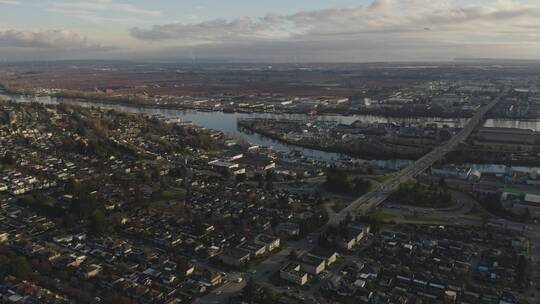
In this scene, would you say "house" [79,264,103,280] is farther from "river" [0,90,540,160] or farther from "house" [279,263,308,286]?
"river" [0,90,540,160]

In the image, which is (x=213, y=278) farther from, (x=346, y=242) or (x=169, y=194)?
(x=169, y=194)

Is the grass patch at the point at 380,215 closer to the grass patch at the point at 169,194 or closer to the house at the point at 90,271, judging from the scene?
the grass patch at the point at 169,194

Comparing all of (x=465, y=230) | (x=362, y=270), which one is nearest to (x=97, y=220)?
(x=362, y=270)

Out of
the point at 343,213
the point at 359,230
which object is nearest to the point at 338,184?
the point at 343,213

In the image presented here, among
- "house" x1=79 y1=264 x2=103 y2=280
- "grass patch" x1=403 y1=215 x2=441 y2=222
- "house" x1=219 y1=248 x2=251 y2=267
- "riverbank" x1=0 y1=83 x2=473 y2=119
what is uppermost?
"riverbank" x1=0 y1=83 x2=473 y2=119

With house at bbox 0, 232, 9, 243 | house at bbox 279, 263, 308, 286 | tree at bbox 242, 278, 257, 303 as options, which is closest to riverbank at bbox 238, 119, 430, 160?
house at bbox 279, 263, 308, 286

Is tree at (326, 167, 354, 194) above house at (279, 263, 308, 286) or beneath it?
above

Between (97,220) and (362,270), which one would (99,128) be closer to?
(97,220)
